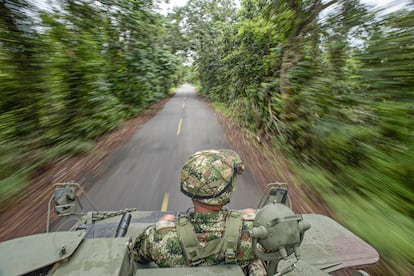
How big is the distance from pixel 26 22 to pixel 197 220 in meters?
6.46

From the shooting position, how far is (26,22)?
5.46 meters

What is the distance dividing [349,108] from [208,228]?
A: 15.3 ft

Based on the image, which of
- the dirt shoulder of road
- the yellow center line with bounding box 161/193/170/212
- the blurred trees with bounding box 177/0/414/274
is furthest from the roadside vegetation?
the yellow center line with bounding box 161/193/170/212

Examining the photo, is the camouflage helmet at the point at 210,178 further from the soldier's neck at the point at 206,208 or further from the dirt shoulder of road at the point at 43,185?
the dirt shoulder of road at the point at 43,185

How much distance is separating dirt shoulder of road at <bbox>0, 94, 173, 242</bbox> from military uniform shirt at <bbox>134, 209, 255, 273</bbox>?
3.50 metres

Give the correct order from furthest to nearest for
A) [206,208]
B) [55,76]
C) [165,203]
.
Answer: [55,76], [165,203], [206,208]

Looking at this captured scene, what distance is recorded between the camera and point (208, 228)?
1.74 m

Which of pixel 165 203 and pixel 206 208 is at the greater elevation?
pixel 206 208

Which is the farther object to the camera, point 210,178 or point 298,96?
point 298,96

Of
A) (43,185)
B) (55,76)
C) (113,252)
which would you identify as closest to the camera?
(113,252)

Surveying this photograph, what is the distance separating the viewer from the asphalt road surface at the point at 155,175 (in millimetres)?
5180

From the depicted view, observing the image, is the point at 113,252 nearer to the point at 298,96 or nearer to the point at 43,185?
the point at 43,185

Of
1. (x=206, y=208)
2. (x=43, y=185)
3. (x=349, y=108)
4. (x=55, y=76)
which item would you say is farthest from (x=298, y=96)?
(x=43, y=185)

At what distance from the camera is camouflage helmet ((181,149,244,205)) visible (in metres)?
1.70
